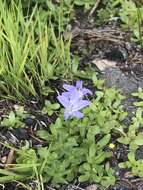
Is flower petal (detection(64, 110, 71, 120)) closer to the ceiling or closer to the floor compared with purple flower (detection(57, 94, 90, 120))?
closer to the floor

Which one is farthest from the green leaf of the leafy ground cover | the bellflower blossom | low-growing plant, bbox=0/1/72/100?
low-growing plant, bbox=0/1/72/100

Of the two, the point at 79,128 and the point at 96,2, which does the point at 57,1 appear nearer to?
the point at 96,2

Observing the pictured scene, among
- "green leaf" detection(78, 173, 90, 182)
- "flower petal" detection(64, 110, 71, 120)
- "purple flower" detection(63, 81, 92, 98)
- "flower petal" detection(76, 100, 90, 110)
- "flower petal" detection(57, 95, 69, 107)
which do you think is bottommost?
"green leaf" detection(78, 173, 90, 182)

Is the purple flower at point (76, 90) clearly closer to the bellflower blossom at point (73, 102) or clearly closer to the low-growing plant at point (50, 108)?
the bellflower blossom at point (73, 102)

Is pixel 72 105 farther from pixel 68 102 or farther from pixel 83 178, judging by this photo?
pixel 83 178

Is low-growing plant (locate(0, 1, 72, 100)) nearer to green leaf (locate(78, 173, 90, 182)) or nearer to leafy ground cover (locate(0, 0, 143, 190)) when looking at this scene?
leafy ground cover (locate(0, 0, 143, 190))

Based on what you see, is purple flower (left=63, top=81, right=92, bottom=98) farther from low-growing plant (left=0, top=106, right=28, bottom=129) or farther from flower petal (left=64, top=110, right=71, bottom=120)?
low-growing plant (left=0, top=106, right=28, bottom=129)

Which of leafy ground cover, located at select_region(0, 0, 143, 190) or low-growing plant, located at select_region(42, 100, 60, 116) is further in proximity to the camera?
low-growing plant, located at select_region(42, 100, 60, 116)

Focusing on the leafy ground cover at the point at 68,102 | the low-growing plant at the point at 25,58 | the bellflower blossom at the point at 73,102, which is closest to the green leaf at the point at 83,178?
the leafy ground cover at the point at 68,102

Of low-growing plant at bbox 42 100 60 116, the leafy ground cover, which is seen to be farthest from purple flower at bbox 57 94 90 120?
low-growing plant at bbox 42 100 60 116
